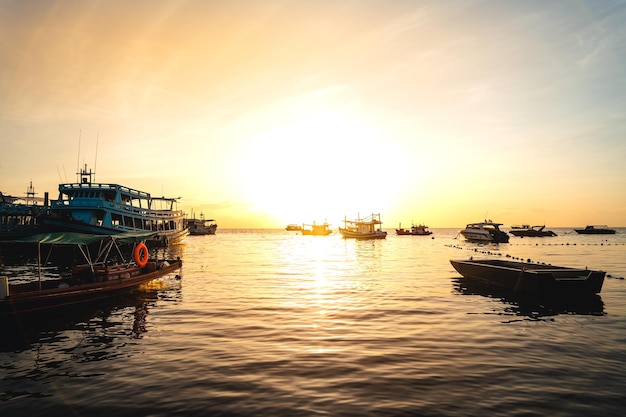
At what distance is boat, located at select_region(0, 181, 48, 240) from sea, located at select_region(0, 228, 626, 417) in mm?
39181

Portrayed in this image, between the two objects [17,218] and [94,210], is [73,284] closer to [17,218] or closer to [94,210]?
[94,210]

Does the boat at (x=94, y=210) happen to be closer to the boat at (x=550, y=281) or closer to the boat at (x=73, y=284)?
the boat at (x=73, y=284)

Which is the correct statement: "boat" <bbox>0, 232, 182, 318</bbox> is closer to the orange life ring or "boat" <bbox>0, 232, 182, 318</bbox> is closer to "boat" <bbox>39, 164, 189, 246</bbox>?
the orange life ring

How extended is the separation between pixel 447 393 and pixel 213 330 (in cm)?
854

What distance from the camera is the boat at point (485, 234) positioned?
293ft

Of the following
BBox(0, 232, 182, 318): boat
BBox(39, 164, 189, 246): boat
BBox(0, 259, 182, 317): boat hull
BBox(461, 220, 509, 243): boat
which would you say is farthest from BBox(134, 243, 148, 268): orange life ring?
BBox(461, 220, 509, 243): boat

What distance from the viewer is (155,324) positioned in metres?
14.4

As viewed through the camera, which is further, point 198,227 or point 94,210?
point 198,227

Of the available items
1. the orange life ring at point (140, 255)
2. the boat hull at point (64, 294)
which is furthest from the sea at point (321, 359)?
the orange life ring at point (140, 255)

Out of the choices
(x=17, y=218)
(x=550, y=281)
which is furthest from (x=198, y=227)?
(x=550, y=281)

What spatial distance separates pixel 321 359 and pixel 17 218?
229ft

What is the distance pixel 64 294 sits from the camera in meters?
16.0

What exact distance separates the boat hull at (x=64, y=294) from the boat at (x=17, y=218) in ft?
102

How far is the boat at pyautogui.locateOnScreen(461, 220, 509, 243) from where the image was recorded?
89375mm
